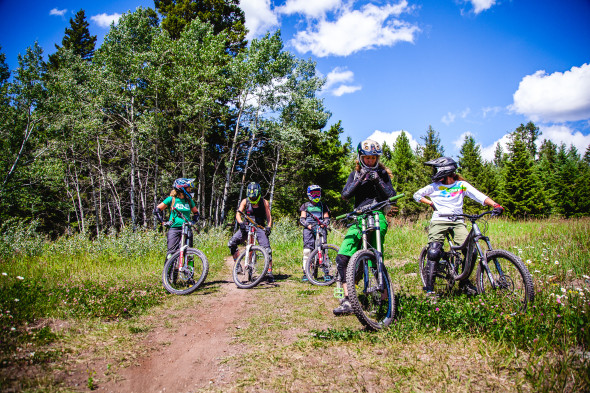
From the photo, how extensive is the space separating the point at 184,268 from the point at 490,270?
532 centimetres

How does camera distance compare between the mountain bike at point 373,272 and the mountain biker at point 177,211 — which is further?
the mountain biker at point 177,211

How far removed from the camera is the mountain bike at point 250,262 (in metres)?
6.58

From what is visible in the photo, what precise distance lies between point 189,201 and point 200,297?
6.96 ft

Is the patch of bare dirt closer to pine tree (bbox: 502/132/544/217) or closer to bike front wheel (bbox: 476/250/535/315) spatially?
bike front wheel (bbox: 476/250/535/315)

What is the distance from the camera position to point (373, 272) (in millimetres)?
3994

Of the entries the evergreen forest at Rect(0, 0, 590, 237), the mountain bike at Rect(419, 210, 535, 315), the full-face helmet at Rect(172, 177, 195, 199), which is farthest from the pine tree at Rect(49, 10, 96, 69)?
the mountain bike at Rect(419, 210, 535, 315)

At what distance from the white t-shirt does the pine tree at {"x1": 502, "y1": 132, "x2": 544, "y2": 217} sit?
31643 mm

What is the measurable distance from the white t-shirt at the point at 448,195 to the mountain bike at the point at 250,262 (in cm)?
355

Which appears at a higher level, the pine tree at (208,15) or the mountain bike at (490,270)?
the pine tree at (208,15)

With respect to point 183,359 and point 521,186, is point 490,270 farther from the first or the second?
point 521,186

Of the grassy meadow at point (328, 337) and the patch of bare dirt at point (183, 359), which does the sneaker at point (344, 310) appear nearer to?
the grassy meadow at point (328, 337)

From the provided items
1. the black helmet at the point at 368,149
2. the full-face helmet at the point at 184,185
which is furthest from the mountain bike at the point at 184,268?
the black helmet at the point at 368,149

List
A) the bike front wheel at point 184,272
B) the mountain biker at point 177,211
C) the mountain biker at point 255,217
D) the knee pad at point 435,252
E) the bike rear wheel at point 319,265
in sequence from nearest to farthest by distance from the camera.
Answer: the knee pad at point 435,252, the bike front wheel at point 184,272, the mountain biker at point 177,211, the bike rear wheel at point 319,265, the mountain biker at point 255,217

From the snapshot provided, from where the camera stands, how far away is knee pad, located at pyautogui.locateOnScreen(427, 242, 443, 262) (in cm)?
470
